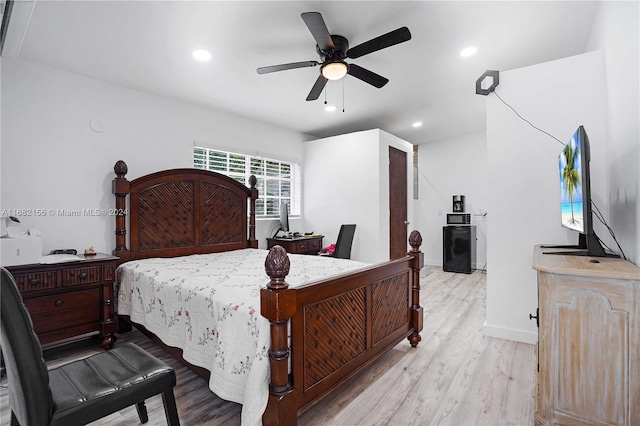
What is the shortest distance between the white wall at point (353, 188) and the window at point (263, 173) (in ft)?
0.89

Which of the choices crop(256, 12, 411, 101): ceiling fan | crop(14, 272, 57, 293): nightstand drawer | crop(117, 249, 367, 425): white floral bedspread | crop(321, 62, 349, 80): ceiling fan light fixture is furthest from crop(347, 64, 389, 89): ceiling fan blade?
crop(14, 272, 57, 293): nightstand drawer

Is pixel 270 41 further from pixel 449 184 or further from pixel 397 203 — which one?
pixel 449 184

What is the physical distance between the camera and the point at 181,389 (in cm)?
210

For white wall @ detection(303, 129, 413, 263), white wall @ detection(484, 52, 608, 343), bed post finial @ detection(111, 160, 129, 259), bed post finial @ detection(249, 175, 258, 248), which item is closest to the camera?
white wall @ detection(484, 52, 608, 343)

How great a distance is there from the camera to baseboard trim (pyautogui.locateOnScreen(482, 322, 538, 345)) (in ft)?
9.12

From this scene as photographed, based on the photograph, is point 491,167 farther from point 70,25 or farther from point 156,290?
point 70,25

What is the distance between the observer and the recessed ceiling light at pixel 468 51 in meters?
2.89

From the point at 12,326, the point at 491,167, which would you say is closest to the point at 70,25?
the point at 12,326

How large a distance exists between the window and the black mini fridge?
10.0ft

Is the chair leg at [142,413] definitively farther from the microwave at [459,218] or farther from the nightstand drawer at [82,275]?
the microwave at [459,218]

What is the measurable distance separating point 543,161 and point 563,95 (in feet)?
1.88

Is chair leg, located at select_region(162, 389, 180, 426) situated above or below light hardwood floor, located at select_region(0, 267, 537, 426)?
above

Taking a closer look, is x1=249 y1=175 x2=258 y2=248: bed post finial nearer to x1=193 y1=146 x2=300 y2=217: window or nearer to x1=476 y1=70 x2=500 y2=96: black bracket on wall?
x1=193 y1=146 x2=300 y2=217: window

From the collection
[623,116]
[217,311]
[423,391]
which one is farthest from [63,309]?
[623,116]
